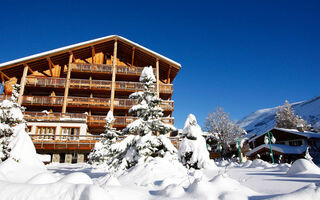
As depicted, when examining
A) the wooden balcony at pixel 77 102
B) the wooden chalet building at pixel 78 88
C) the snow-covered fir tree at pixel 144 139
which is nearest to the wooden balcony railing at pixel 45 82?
the wooden chalet building at pixel 78 88

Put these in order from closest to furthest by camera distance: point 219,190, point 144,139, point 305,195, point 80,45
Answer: point 305,195
point 219,190
point 144,139
point 80,45

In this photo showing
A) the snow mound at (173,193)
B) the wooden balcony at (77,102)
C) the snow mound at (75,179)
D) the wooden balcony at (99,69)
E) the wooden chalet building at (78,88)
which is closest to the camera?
the snow mound at (173,193)

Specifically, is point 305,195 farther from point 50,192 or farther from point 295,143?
point 295,143

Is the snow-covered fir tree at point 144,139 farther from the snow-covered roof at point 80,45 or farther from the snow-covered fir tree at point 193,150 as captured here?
the snow-covered roof at point 80,45

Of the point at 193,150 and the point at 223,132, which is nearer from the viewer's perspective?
the point at 193,150

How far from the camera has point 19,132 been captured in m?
11.6

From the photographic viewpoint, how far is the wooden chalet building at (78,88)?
22.5 metres

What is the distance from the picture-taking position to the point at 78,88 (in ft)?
89.8

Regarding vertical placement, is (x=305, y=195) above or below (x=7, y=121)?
below

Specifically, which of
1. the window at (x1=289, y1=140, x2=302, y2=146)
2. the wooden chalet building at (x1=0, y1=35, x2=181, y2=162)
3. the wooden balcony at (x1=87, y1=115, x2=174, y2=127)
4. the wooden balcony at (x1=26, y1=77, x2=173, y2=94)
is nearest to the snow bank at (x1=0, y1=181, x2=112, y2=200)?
the wooden chalet building at (x1=0, y1=35, x2=181, y2=162)

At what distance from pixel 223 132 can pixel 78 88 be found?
24.4 meters

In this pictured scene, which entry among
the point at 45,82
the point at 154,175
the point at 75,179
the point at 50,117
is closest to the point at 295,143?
the point at 154,175

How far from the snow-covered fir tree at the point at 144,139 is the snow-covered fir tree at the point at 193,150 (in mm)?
3339

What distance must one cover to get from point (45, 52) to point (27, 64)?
297 centimetres
